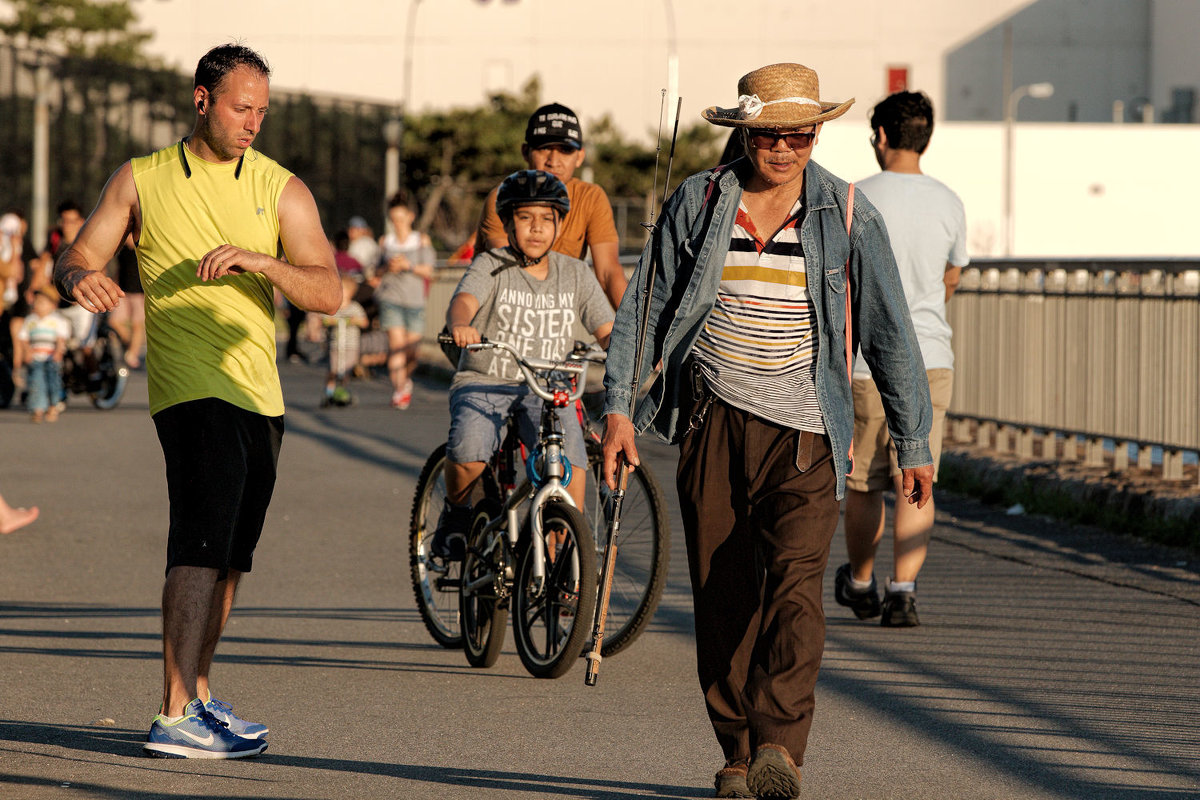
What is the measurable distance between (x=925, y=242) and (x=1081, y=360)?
4070 millimetres

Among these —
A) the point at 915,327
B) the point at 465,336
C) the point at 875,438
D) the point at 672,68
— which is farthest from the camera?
the point at 672,68

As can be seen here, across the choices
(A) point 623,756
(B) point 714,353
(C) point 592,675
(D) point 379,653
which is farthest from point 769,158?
(D) point 379,653

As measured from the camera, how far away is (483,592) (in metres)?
6.63

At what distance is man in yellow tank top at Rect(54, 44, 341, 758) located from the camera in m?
5.20

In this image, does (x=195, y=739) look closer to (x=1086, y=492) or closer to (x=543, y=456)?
(x=543, y=456)

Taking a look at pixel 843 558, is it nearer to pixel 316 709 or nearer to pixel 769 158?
pixel 316 709

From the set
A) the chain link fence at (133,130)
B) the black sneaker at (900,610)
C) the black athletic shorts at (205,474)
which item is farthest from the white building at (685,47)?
the black athletic shorts at (205,474)

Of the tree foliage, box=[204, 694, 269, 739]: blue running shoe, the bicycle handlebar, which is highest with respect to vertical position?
the tree foliage

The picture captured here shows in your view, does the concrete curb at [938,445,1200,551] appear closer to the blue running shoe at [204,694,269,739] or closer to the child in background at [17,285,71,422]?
the blue running shoe at [204,694,269,739]

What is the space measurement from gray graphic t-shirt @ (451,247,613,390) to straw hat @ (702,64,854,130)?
6.93ft

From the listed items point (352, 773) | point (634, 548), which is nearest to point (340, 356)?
point (634, 548)

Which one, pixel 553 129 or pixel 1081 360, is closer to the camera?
pixel 553 129

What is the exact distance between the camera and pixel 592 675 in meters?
4.92

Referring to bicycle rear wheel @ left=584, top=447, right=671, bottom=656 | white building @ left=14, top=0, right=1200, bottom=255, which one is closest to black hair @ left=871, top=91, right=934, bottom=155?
bicycle rear wheel @ left=584, top=447, right=671, bottom=656
